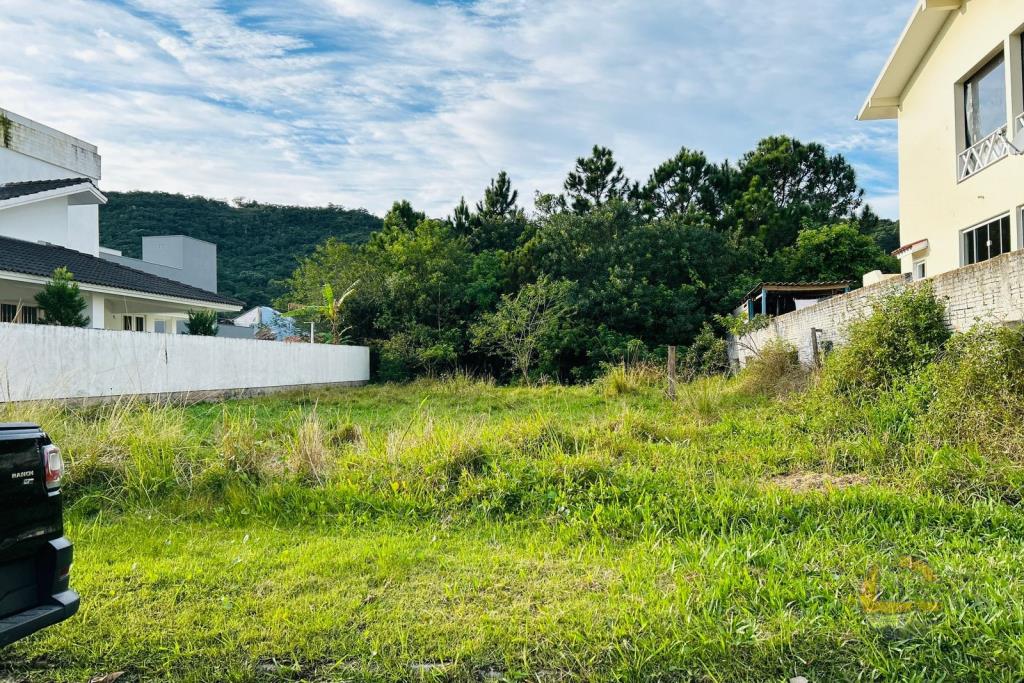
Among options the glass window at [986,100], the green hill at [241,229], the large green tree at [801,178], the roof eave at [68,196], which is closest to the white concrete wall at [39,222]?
the roof eave at [68,196]

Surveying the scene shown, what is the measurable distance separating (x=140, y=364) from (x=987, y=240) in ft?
54.5

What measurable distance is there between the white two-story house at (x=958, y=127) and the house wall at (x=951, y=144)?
17 millimetres

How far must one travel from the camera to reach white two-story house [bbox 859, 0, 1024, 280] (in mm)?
9977

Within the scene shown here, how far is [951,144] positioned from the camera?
11836 millimetres

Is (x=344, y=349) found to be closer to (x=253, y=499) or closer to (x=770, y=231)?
(x=253, y=499)

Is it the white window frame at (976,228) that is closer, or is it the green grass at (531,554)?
the green grass at (531,554)

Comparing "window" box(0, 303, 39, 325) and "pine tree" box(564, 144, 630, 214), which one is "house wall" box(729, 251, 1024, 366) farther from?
"pine tree" box(564, 144, 630, 214)

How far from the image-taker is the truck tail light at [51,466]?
9.07ft

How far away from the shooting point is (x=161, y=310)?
20375 millimetres

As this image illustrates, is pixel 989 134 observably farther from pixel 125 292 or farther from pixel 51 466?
pixel 125 292

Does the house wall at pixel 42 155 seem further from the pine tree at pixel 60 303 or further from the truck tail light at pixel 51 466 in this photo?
the truck tail light at pixel 51 466

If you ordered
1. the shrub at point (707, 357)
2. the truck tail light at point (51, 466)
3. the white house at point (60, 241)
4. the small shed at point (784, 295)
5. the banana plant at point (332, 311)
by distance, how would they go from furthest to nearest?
the banana plant at point (332, 311)
the shrub at point (707, 357)
the small shed at point (784, 295)
the white house at point (60, 241)
the truck tail light at point (51, 466)

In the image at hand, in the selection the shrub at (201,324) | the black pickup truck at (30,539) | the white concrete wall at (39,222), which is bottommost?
the black pickup truck at (30,539)

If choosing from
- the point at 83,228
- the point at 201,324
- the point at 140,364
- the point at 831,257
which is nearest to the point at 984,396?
the point at 140,364
